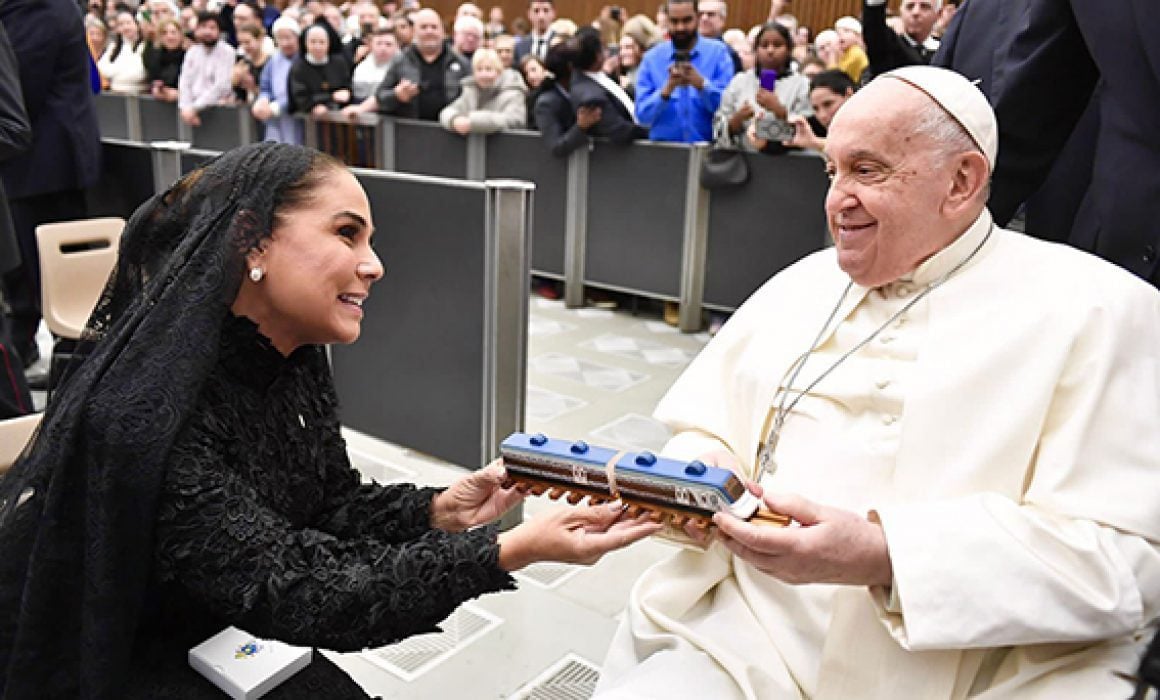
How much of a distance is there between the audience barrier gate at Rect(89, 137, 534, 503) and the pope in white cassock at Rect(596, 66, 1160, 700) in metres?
1.71

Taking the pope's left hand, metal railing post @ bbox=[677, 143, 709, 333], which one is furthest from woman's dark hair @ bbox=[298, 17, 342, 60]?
the pope's left hand

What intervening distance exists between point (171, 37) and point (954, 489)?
414 inches

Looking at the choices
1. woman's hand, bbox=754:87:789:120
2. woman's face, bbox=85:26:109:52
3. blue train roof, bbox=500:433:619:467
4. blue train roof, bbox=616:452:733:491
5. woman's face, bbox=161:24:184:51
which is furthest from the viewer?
woman's face, bbox=85:26:109:52

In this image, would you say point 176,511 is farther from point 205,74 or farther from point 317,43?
point 205,74

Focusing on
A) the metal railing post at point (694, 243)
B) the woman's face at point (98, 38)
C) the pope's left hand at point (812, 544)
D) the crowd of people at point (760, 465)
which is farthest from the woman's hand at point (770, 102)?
the woman's face at point (98, 38)

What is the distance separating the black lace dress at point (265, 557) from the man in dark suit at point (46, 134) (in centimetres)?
353

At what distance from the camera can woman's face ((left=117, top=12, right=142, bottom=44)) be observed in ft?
37.6

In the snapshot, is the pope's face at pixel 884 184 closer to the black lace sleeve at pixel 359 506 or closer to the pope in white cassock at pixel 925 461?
the pope in white cassock at pixel 925 461

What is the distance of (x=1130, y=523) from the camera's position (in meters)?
1.55

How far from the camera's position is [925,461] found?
171cm

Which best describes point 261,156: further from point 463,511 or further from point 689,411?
point 689,411

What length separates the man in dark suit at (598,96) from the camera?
21.9 ft

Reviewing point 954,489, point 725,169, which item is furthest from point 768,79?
point 954,489

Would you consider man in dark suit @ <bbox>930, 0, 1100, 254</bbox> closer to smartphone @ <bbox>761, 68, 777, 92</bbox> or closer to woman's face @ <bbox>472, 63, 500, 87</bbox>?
smartphone @ <bbox>761, 68, 777, 92</bbox>
